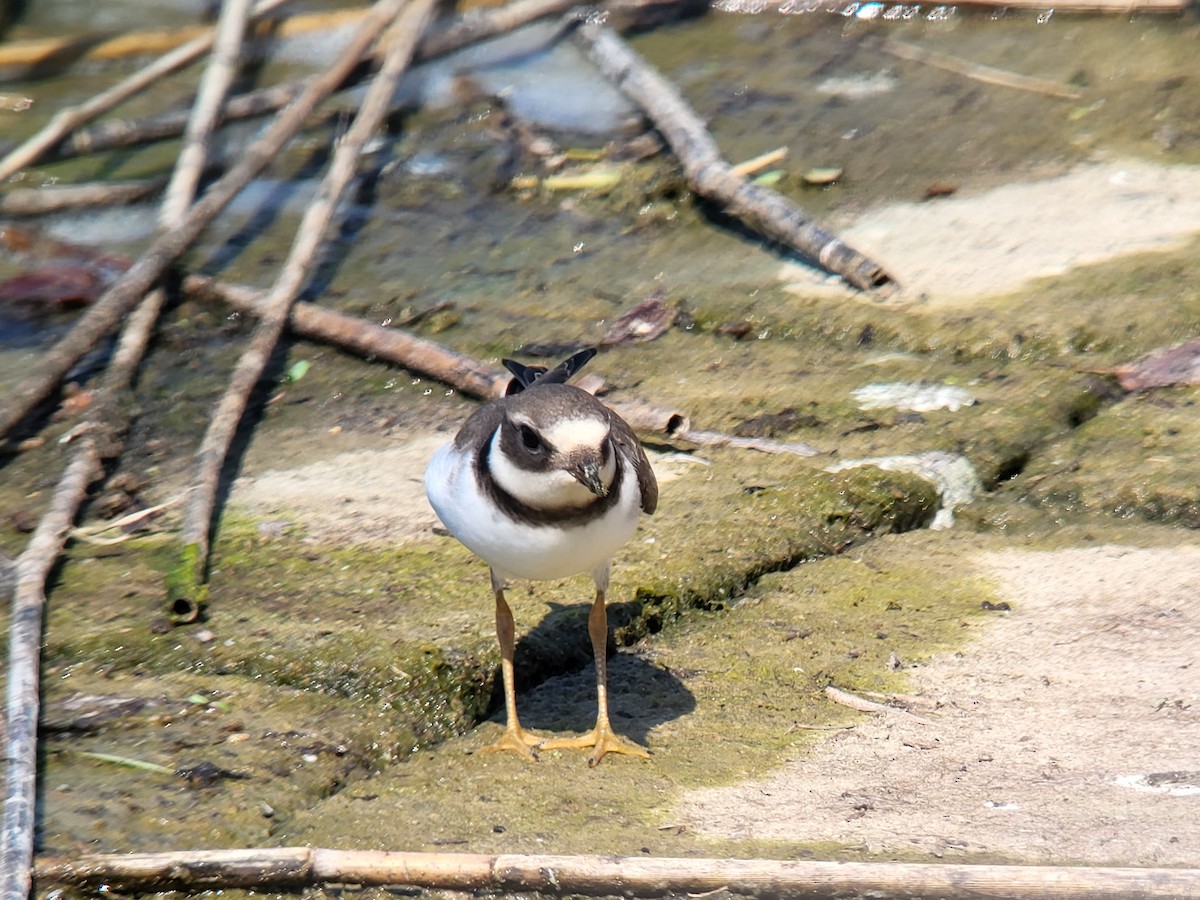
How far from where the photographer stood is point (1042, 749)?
3605mm

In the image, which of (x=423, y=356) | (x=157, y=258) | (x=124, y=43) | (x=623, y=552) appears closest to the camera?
(x=623, y=552)

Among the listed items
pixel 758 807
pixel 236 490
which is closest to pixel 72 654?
pixel 236 490

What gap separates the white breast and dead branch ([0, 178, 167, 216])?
472 centimetres

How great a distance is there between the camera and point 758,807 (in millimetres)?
3457

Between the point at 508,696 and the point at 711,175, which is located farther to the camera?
the point at 711,175

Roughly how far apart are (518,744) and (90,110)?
568 centimetres

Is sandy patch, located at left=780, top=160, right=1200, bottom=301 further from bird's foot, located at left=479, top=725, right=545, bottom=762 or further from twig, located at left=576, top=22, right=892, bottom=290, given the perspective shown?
bird's foot, located at left=479, top=725, right=545, bottom=762

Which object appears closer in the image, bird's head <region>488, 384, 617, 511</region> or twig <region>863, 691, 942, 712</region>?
bird's head <region>488, 384, 617, 511</region>

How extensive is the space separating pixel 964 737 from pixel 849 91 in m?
5.49

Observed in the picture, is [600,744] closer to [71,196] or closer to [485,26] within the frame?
[71,196]

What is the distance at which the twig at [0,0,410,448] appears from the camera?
585 cm

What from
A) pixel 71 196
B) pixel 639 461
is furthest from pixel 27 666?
pixel 71 196

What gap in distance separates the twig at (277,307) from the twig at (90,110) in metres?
1.06

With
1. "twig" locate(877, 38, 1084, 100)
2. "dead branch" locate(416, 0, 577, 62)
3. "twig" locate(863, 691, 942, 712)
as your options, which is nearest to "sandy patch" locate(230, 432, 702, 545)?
"twig" locate(863, 691, 942, 712)
